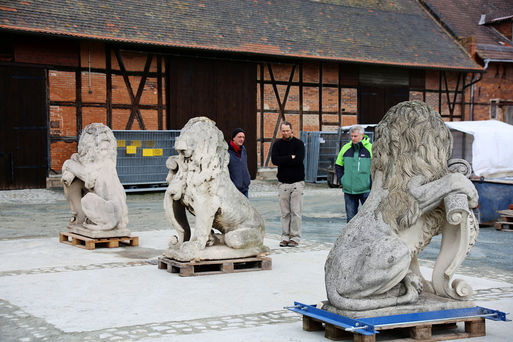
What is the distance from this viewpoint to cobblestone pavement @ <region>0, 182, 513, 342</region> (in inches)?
249

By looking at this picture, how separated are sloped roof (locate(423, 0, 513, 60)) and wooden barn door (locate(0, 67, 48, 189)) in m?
19.3

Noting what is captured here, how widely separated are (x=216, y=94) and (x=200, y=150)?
55.2 ft

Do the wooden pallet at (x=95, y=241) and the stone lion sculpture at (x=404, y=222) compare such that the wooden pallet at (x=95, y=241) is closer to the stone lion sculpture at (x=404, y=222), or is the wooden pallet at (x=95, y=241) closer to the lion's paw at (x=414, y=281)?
the stone lion sculpture at (x=404, y=222)

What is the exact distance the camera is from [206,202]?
924 cm

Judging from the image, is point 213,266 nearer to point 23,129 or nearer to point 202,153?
point 202,153

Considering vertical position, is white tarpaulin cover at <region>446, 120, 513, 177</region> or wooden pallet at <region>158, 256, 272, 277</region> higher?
white tarpaulin cover at <region>446, 120, 513, 177</region>

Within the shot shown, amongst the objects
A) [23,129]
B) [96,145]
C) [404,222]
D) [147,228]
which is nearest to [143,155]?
[23,129]

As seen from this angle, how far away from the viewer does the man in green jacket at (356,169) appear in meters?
Answer: 11.8

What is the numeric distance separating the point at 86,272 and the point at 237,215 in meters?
1.95

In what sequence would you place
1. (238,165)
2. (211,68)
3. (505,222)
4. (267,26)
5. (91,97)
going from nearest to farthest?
1. (238,165)
2. (505,222)
3. (91,97)
4. (211,68)
5. (267,26)

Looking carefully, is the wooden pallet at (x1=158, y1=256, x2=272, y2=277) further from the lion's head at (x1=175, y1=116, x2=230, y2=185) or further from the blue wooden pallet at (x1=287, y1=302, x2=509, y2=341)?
the blue wooden pallet at (x1=287, y1=302, x2=509, y2=341)

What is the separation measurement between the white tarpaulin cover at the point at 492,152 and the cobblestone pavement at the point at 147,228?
14.5 feet

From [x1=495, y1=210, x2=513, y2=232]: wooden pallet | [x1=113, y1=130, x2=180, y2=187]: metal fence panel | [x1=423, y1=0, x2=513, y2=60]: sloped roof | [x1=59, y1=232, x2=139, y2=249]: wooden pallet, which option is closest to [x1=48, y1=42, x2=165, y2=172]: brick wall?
[x1=113, y1=130, x2=180, y2=187]: metal fence panel

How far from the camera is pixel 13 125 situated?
21766 millimetres
